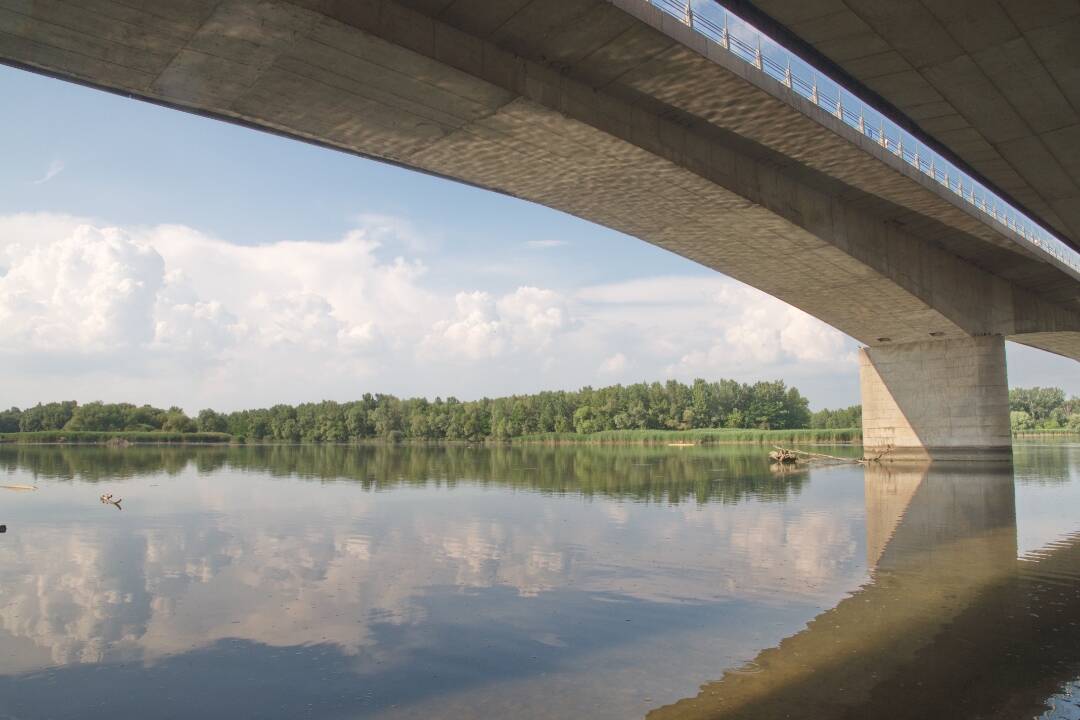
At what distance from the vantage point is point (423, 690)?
280 inches

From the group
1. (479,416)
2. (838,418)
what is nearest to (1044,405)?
(838,418)

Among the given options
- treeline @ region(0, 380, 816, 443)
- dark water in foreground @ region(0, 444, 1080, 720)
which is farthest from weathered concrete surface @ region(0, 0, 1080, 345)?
treeline @ region(0, 380, 816, 443)

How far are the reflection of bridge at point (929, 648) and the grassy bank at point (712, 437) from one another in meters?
57.1

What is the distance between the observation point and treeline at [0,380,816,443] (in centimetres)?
10338

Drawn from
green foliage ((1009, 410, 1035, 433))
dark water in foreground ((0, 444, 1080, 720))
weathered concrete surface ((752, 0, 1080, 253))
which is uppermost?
weathered concrete surface ((752, 0, 1080, 253))

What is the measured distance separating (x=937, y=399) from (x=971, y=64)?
27923 millimetres

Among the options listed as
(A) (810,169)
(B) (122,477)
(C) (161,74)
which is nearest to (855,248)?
(A) (810,169)

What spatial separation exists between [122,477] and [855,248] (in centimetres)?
3307

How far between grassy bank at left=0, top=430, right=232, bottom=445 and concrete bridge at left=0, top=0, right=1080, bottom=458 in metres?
103

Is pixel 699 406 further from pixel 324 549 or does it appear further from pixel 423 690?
pixel 423 690

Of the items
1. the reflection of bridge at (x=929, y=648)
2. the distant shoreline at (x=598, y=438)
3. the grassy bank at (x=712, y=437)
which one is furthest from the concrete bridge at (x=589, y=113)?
the distant shoreline at (x=598, y=438)

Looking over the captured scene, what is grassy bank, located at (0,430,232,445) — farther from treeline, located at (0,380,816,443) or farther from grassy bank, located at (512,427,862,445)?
grassy bank, located at (512,427,862,445)

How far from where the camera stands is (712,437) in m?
81.2

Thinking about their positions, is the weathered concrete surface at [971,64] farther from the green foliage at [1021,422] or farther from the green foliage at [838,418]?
the green foliage at [1021,422]
